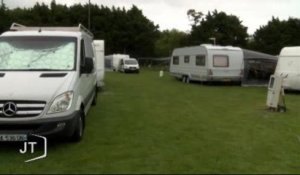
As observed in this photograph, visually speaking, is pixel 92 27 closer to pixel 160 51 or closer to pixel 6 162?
pixel 160 51

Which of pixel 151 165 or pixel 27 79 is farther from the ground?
pixel 27 79

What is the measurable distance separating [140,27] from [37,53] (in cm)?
7546

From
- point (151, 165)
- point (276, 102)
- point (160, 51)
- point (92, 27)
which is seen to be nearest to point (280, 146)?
point (151, 165)

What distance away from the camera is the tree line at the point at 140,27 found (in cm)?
7706

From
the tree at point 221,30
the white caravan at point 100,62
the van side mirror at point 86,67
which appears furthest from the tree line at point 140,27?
the van side mirror at point 86,67

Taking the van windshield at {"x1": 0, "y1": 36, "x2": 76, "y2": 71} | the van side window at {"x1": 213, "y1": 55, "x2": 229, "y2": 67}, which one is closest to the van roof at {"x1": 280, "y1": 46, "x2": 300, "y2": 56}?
the van side window at {"x1": 213, "y1": 55, "x2": 229, "y2": 67}

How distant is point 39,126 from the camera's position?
9125mm

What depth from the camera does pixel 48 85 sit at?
375 inches

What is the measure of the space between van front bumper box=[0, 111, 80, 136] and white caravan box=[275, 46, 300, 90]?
17677mm

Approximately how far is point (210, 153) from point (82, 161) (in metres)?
2.32

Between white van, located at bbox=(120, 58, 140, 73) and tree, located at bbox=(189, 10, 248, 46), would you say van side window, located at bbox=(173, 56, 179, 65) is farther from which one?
tree, located at bbox=(189, 10, 248, 46)

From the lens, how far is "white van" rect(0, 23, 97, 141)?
9.09 meters

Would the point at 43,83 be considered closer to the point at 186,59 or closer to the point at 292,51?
A: the point at 292,51

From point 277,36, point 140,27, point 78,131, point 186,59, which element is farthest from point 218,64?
point 140,27
